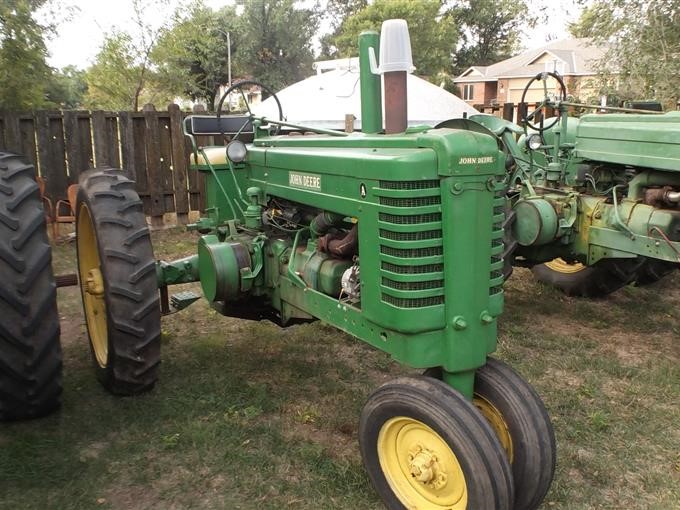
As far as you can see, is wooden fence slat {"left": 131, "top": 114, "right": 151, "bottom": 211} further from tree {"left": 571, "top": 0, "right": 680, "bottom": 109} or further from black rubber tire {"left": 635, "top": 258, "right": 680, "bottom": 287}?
tree {"left": 571, "top": 0, "right": 680, "bottom": 109}

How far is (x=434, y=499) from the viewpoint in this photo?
2279mm

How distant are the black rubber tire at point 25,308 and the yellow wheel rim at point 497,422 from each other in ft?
6.46

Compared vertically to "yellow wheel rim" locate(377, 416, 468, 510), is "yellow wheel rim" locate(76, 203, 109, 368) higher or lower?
higher

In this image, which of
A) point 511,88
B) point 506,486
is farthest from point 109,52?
point 511,88

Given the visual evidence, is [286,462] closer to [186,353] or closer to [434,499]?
[434,499]

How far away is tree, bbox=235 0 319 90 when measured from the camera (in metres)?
39.7

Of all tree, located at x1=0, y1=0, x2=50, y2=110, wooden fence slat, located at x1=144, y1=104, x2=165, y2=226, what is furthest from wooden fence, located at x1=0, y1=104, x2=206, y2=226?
tree, located at x1=0, y1=0, x2=50, y2=110

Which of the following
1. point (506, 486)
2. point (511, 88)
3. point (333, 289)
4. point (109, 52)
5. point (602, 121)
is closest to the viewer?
point (506, 486)

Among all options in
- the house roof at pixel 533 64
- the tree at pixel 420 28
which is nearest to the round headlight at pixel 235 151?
the tree at pixel 420 28

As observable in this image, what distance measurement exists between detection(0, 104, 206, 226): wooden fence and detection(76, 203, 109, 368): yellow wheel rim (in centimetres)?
392

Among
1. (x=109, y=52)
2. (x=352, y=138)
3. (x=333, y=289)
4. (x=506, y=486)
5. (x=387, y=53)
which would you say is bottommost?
(x=506, y=486)

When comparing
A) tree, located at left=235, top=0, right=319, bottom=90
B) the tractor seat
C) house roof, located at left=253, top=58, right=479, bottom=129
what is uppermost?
tree, located at left=235, top=0, right=319, bottom=90

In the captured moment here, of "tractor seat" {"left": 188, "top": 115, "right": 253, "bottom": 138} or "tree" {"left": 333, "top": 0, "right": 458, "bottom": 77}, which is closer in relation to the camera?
"tractor seat" {"left": 188, "top": 115, "right": 253, "bottom": 138}

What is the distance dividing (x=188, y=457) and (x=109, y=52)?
16.4m
